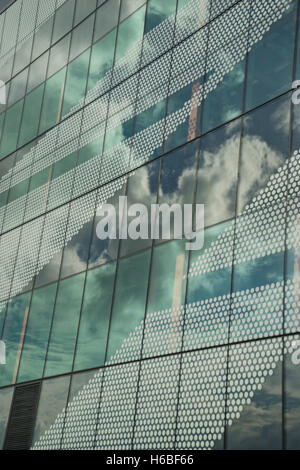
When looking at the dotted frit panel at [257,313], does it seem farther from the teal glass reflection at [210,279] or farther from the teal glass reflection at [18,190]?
the teal glass reflection at [18,190]

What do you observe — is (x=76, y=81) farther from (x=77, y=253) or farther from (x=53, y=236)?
(x=77, y=253)

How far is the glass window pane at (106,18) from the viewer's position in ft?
82.8

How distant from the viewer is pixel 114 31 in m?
25.0

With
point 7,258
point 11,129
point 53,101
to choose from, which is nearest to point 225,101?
point 53,101

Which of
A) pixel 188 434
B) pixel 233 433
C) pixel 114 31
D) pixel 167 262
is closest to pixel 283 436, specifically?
pixel 233 433

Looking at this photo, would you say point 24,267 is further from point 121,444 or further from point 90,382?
point 121,444

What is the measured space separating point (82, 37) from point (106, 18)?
1.64 meters

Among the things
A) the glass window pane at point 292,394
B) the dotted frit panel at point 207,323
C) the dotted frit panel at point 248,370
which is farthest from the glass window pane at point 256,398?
the dotted frit panel at point 207,323

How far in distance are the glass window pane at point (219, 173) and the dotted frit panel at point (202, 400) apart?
3629 millimetres

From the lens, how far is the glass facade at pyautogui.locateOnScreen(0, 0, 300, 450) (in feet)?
49.0

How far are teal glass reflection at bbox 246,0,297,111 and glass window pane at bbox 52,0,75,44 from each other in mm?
12807

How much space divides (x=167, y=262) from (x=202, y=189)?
87.6 inches

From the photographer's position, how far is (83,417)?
1881 centimetres

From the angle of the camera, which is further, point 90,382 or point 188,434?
point 90,382
